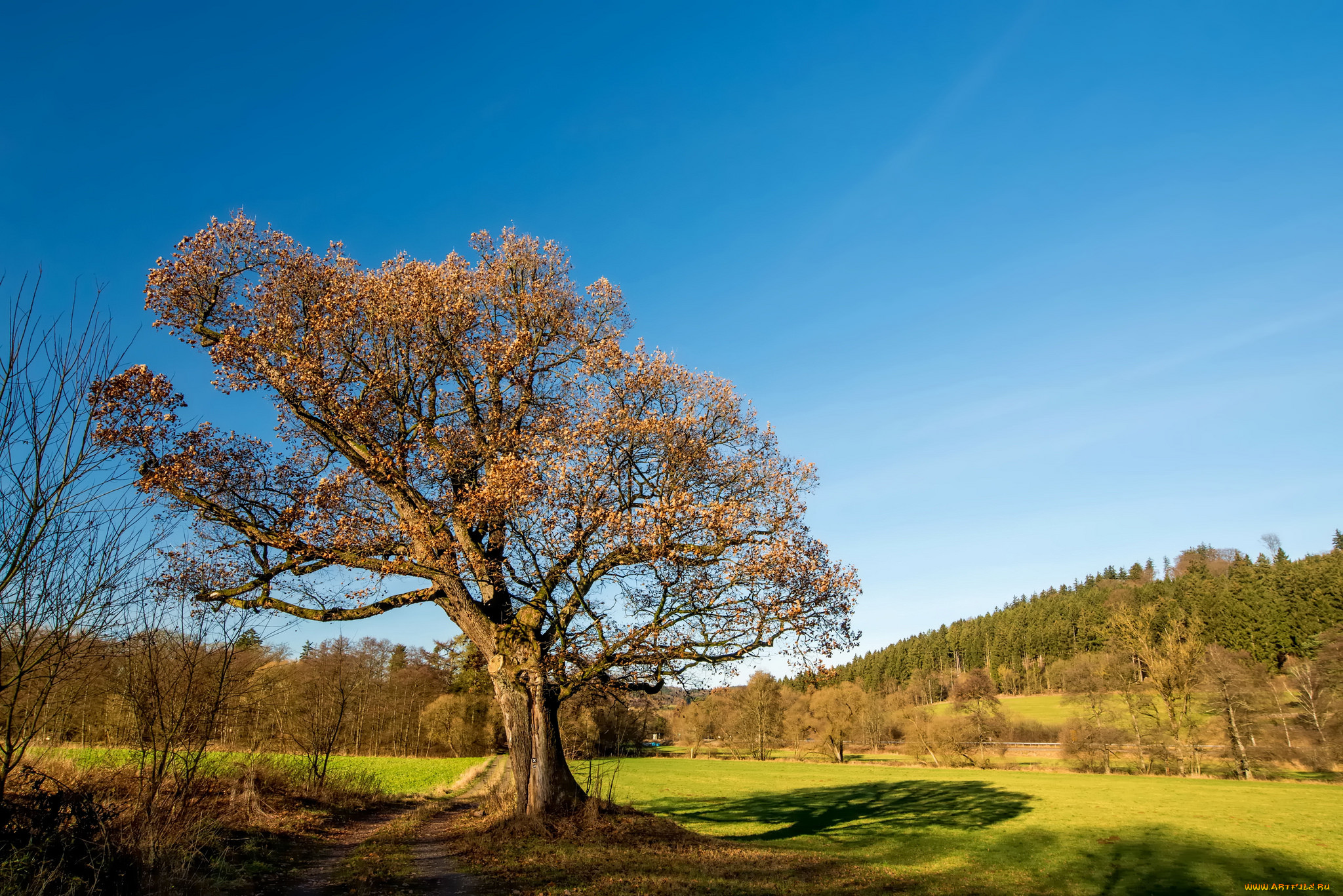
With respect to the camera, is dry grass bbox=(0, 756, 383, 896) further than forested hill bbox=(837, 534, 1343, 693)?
No

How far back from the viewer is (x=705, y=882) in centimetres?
1004

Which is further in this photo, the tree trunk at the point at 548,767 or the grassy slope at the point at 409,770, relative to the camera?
the grassy slope at the point at 409,770

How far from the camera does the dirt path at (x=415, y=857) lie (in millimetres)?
9289

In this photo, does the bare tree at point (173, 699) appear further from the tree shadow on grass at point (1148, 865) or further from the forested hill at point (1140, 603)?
the forested hill at point (1140, 603)

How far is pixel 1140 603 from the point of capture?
8606 centimetres

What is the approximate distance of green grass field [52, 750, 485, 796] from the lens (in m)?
14.3

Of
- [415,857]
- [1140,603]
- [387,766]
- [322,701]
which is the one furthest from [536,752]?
[1140,603]

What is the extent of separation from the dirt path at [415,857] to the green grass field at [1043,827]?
26.3ft

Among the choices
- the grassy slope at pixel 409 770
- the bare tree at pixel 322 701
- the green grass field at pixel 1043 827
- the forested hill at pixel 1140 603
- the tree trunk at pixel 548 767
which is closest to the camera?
the tree trunk at pixel 548 767

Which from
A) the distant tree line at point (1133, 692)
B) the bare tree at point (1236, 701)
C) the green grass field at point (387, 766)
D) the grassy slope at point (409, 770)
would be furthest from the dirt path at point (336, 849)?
the bare tree at point (1236, 701)

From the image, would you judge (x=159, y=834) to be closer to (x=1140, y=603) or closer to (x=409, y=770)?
(x=409, y=770)

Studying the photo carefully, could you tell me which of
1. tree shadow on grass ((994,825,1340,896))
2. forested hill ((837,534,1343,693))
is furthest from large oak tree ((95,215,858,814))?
forested hill ((837,534,1343,693))

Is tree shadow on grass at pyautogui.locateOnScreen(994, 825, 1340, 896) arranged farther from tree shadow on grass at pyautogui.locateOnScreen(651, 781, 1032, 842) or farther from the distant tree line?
the distant tree line

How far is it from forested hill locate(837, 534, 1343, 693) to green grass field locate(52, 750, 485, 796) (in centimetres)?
5335
